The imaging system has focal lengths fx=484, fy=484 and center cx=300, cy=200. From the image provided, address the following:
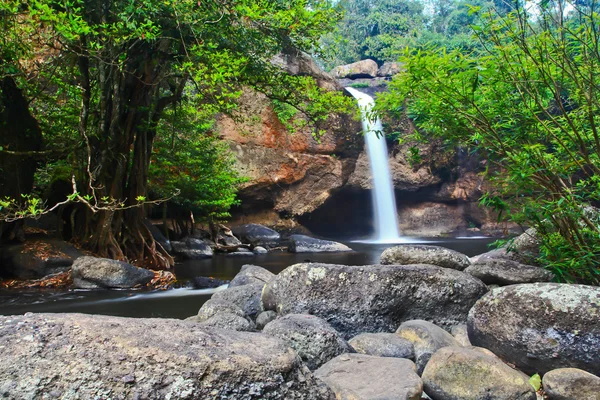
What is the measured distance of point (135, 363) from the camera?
2.13 meters

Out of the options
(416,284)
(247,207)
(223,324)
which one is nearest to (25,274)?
(223,324)

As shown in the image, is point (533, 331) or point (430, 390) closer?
point (430, 390)

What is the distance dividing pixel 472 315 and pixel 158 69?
918 centimetres

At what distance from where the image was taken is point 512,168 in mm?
4320

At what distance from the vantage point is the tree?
26.5 feet

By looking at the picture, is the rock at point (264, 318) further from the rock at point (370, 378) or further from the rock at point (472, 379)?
the rock at point (472, 379)

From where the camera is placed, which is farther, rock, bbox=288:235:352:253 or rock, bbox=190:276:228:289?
rock, bbox=288:235:352:253

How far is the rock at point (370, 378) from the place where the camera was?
2996 millimetres

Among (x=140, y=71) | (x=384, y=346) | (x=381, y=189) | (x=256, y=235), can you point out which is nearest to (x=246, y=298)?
(x=384, y=346)

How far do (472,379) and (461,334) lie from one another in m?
1.49

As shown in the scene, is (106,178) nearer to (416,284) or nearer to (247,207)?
(416,284)

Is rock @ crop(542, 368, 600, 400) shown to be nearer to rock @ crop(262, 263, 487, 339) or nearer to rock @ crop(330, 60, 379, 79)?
rock @ crop(262, 263, 487, 339)

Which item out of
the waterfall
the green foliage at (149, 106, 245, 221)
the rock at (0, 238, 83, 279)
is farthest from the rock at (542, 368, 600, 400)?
the waterfall

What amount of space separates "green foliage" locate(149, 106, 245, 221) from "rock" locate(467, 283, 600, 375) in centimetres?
1159
